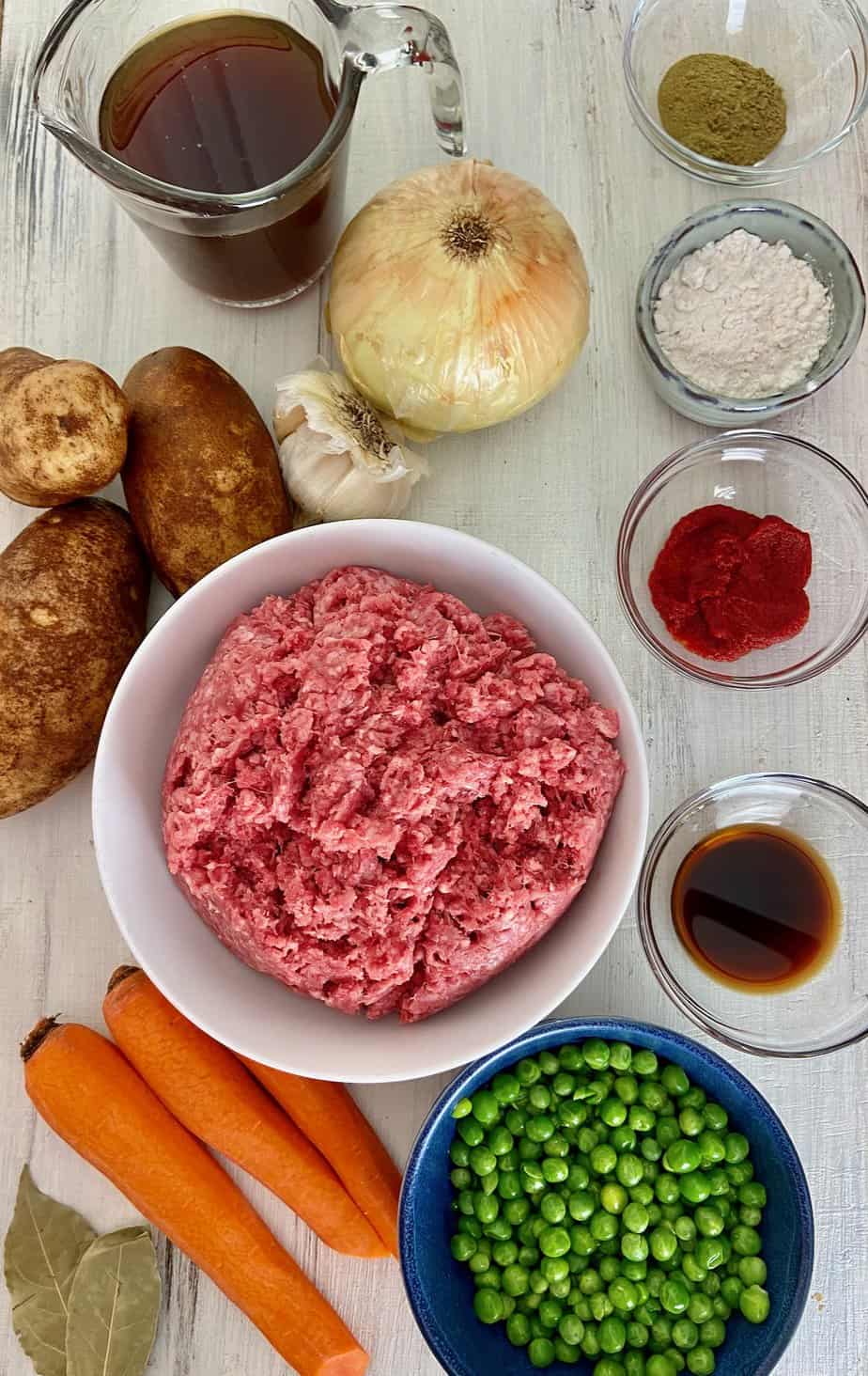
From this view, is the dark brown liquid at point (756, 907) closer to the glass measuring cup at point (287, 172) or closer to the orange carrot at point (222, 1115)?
the orange carrot at point (222, 1115)

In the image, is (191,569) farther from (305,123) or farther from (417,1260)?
(417,1260)

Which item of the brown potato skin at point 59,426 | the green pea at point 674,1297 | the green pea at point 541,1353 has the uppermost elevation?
the brown potato skin at point 59,426

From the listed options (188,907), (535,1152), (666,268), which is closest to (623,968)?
(535,1152)

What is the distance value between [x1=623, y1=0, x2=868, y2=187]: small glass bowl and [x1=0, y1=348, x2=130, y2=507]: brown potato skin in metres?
1.11

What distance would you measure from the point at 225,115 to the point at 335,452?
53 cm

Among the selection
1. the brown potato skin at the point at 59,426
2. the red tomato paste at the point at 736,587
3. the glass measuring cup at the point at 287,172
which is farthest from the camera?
the red tomato paste at the point at 736,587

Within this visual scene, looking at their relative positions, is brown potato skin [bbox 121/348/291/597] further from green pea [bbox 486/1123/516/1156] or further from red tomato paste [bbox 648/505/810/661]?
green pea [bbox 486/1123/516/1156]

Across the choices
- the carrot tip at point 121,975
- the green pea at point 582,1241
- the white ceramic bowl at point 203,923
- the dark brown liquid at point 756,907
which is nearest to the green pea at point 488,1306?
the green pea at point 582,1241

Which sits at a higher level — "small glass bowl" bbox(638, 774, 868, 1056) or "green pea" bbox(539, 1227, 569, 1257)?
"small glass bowl" bbox(638, 774, 868, 1056)

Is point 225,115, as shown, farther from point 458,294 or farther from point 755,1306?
point 755,1306

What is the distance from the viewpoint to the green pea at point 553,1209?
174cm

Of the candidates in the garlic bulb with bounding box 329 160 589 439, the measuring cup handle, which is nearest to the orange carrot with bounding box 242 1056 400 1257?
the garlic bulb with bounding box 329 160 589 439

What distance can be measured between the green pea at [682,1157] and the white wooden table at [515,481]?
199 millimetres

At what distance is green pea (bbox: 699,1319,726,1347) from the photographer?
1.72 meters
